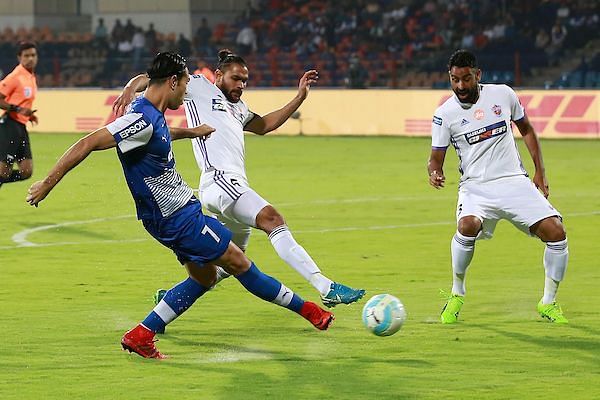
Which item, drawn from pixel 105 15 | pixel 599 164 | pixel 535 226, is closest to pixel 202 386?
pixel 535 226

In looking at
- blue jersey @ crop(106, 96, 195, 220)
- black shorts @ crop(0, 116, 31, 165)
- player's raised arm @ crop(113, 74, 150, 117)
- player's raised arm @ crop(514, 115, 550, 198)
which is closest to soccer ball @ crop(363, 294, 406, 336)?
blue jersey @ crop(106, 96, 195, 220)

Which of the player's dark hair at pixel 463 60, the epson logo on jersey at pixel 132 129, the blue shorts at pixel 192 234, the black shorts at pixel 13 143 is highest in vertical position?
the player's dark hair at pixel 463 60

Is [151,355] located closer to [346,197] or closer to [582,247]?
[582,247]

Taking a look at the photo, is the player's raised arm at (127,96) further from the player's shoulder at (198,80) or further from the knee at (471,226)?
the knee at (471,226)

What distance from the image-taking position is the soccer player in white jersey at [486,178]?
938cm

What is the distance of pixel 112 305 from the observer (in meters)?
10.4

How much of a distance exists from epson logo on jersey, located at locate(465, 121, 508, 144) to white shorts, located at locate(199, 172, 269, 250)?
153 centimetres

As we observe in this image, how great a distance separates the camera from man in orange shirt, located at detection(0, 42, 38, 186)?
17.5 m

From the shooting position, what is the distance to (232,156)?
960cm

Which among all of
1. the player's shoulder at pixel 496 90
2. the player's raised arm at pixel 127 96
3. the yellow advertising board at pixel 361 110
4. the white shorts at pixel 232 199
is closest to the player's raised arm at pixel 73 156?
the player's raised arm at pixel 127 96

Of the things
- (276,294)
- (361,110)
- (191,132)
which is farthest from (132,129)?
(361,110)

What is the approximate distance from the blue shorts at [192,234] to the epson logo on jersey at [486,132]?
87.6 inches

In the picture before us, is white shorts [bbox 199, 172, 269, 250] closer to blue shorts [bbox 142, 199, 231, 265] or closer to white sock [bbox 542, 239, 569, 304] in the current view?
blue shorts [bbox 142, 199, 231, 265]

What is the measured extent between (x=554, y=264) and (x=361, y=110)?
2320 centimetres
